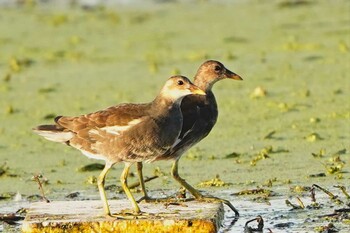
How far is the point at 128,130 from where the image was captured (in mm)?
7664

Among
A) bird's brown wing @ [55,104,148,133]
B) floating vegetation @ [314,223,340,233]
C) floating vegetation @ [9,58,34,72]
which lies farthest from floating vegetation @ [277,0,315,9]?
floating vegetation @ [314,223,340,233]

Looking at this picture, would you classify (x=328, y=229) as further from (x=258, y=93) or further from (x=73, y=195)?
(x=258, y=93)

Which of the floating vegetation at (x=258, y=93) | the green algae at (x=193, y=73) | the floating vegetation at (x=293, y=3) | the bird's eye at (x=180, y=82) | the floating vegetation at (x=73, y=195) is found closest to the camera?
the bird's eye at (x=180, y=82)

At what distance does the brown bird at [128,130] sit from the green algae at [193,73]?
4.33 ft

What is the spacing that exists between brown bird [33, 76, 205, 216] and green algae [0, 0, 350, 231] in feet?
4.33

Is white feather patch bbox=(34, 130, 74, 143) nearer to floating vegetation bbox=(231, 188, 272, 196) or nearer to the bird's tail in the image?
the bird's tail

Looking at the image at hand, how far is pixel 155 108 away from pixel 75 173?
2231mm

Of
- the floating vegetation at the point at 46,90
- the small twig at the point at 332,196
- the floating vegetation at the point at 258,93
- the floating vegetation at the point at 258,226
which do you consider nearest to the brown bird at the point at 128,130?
the floating vegetation at the point at 258,226

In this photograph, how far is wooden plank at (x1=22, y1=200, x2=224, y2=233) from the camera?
287 inches

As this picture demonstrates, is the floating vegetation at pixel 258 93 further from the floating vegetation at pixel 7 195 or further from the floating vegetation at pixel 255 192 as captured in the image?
the floating vegetation at pixel 7 195

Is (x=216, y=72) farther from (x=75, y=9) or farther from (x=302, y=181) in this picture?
(x=75, y=9)

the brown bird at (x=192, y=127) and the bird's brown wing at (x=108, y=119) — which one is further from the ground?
the bird's brown wing at (x=108, y=119)

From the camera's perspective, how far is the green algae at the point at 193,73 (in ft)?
32.1

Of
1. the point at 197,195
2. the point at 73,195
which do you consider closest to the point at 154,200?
the point at 197,195
